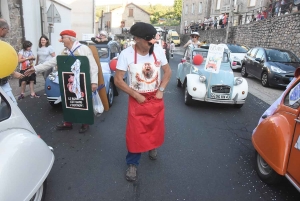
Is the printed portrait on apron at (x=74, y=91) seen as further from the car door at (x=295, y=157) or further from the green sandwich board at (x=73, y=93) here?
the car door at (x=295, y=157)

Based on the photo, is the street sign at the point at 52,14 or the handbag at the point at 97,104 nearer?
the handbag at the point at 97,104

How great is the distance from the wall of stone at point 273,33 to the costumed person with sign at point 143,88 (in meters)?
12.9

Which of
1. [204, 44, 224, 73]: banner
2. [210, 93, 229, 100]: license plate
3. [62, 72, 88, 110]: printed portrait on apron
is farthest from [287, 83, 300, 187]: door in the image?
[204, 44, 224, 73]: banner

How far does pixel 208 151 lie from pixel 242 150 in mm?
595

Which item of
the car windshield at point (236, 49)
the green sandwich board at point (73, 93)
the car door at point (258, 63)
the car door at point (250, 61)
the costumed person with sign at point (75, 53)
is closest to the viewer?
the costumed person with sign at point (75, 53)

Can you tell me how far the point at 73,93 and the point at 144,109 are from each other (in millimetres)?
1895

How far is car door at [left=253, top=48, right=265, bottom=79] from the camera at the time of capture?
10500mm

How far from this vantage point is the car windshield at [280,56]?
33.3 ft

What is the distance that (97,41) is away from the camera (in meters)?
8.35

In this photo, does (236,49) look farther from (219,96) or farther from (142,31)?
(142,31)

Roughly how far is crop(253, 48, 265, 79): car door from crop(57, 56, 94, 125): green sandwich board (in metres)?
8.50

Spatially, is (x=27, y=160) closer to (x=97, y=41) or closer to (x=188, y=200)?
(x=188, y=200)

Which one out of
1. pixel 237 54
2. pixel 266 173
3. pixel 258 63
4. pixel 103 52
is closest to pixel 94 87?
pixel 266 173

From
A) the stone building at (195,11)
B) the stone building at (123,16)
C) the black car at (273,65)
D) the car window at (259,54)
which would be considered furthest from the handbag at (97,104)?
the stone building at (123,16)
